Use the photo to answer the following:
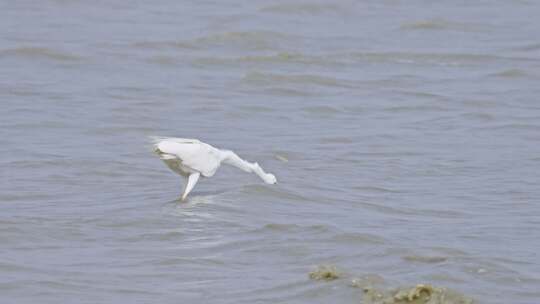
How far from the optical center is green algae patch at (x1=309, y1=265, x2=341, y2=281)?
683cm

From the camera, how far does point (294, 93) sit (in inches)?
555

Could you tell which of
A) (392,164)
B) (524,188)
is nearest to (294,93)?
(392,164)

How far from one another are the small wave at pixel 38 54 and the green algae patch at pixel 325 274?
30.1 ft

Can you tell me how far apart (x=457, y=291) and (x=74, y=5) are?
13.7 metres

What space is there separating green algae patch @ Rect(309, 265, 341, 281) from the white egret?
209cm

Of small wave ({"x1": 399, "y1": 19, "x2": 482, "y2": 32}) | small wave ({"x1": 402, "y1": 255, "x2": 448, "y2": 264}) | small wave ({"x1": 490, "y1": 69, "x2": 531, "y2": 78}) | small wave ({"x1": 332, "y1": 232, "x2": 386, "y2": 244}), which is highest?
small wave ({"x1": 402, "y1": 255, "x2": 448, "y2": 264})

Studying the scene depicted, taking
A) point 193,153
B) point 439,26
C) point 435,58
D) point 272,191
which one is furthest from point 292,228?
point 439,26

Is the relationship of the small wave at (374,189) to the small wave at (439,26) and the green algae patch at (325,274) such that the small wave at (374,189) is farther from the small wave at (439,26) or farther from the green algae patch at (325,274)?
the small wave at (439,26)

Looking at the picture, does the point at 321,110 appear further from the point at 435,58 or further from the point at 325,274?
the point at 325,274

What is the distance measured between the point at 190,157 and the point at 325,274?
2.17 m

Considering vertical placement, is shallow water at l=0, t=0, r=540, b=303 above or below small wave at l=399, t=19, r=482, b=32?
above

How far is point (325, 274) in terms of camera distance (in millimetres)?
6840

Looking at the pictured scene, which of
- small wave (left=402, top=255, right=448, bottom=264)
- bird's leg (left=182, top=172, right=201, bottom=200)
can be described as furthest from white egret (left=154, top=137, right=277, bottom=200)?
small wave (left=402, top=255, right=448, bottom=264)

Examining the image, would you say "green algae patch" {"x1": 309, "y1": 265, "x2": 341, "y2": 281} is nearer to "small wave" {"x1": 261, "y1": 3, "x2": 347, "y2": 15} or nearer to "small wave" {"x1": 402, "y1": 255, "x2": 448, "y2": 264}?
"small wave" {"x1": 402, "y1": 255, "x2": 448, "y2": 264}
